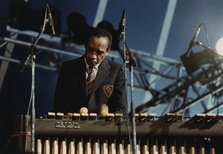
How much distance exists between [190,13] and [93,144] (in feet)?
19.6

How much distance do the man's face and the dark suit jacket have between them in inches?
4.4

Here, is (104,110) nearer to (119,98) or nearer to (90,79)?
(119,98)

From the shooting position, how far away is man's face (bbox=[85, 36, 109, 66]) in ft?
17.0

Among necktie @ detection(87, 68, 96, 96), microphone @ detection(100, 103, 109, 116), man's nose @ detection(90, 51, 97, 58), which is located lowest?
microphone @ detection(100, 103, 109, 116)

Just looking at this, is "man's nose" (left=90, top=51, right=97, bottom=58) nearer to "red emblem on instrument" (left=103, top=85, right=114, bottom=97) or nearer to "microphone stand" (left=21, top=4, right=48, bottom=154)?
"red emblem on instrument" (left=103, top=85, right=114, bottom=97)

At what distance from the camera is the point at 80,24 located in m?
8.60

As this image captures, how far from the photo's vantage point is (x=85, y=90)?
5.17m

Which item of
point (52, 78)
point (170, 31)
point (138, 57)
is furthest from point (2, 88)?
point (170, 31)

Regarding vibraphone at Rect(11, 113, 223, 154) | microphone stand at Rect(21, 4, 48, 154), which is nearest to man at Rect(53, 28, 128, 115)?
vibraphone at Rect(11, 113, 223, 154)

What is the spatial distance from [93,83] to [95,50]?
0.37m

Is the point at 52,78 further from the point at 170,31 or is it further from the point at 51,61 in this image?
the point at 170,31

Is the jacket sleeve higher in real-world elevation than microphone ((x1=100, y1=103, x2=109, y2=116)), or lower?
higher

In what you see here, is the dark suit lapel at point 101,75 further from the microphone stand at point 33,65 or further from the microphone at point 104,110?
the microphone stand at point 33,65

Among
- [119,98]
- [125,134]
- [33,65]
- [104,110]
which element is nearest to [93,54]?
[119,98]
